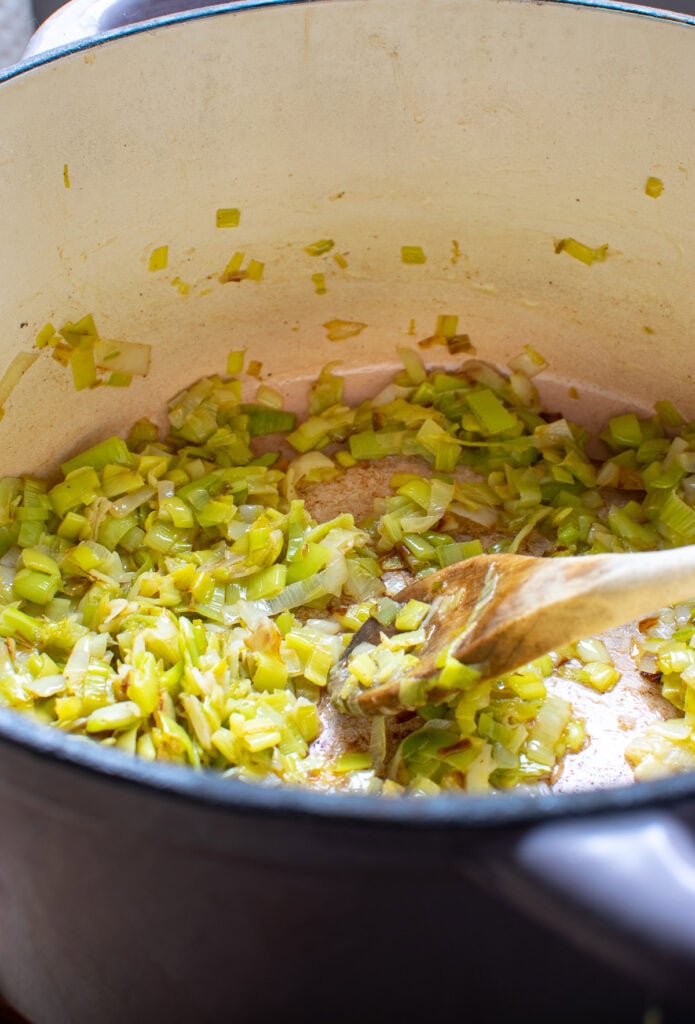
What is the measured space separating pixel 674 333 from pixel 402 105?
56cm

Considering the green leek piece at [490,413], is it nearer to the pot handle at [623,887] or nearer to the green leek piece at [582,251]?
the green leek piece at [582,251]

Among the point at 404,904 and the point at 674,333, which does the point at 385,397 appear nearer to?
→ the point at 674,333

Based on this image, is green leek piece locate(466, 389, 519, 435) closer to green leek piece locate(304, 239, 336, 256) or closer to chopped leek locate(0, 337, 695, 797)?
chopped leek locate(0, 337, 695, 797)

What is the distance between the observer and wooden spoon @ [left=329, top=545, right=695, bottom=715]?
0.96 metres

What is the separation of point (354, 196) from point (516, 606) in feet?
2.63

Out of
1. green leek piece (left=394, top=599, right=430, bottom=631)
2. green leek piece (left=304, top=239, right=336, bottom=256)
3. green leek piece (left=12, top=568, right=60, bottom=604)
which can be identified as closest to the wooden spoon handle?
green leek piece (left=394, top=599, right=430, bottom=631)

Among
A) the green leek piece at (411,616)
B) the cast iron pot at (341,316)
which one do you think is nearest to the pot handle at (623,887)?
the cast iron pot at (341,316)

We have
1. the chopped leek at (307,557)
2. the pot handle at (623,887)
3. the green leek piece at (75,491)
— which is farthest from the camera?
the green leek piece at (75,491)

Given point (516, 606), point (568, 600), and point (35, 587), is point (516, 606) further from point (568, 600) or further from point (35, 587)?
point (35, 587)

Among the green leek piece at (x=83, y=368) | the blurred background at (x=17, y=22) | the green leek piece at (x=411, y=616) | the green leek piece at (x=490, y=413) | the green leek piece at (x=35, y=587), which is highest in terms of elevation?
the blurred background at (x=17, y=22)

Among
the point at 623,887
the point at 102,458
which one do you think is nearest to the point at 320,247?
the point at 102,458

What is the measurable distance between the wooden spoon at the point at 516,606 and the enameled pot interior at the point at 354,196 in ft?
1.80

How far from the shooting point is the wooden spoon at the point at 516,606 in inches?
37.6

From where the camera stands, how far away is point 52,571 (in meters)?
1.39
